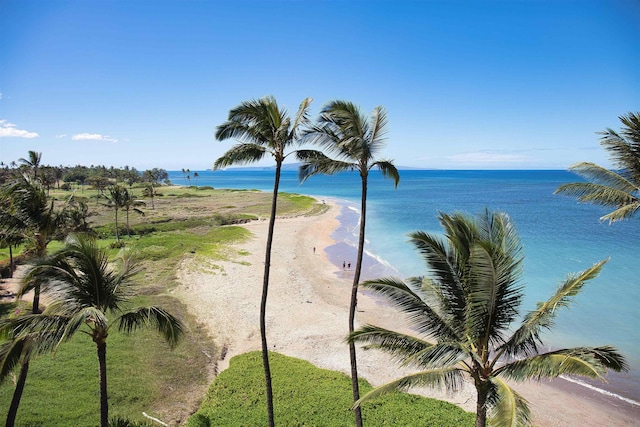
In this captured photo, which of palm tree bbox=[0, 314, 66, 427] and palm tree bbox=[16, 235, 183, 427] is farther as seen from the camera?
palm tree bbox=[16, 235, 183, 427]

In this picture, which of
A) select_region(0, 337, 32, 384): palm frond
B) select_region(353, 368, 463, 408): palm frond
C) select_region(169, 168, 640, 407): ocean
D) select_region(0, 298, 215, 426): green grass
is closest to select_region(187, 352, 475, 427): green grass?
select_region(0, 298, 215, 426): green grass

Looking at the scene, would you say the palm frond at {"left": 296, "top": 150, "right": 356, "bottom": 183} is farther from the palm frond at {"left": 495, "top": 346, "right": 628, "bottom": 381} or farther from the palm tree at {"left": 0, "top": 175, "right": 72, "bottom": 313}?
the palm tree at {"left": 0, "top": 175, "right": 72, "bottom": 313}

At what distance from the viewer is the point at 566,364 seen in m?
6.02

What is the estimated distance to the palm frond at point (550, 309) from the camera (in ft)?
22.4

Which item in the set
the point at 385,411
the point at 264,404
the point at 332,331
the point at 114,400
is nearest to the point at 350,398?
the point at 385,411

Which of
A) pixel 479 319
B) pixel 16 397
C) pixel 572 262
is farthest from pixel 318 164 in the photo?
pixel 572 262

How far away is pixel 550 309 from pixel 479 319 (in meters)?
1.31

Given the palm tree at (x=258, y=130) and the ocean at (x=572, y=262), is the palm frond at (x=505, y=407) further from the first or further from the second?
the palm tree at (x=258, y=130)

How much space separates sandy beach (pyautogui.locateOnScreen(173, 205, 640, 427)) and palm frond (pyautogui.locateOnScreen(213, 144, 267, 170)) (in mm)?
7677

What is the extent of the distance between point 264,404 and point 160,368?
5.98 m

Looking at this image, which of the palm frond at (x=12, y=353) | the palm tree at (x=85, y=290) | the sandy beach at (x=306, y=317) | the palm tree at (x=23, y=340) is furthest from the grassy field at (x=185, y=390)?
the palm frond at (x=12, y=353)

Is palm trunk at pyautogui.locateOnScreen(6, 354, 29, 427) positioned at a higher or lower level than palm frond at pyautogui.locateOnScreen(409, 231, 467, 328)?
lower

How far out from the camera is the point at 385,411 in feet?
45.5

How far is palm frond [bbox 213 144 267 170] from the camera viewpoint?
10672 millimetres
